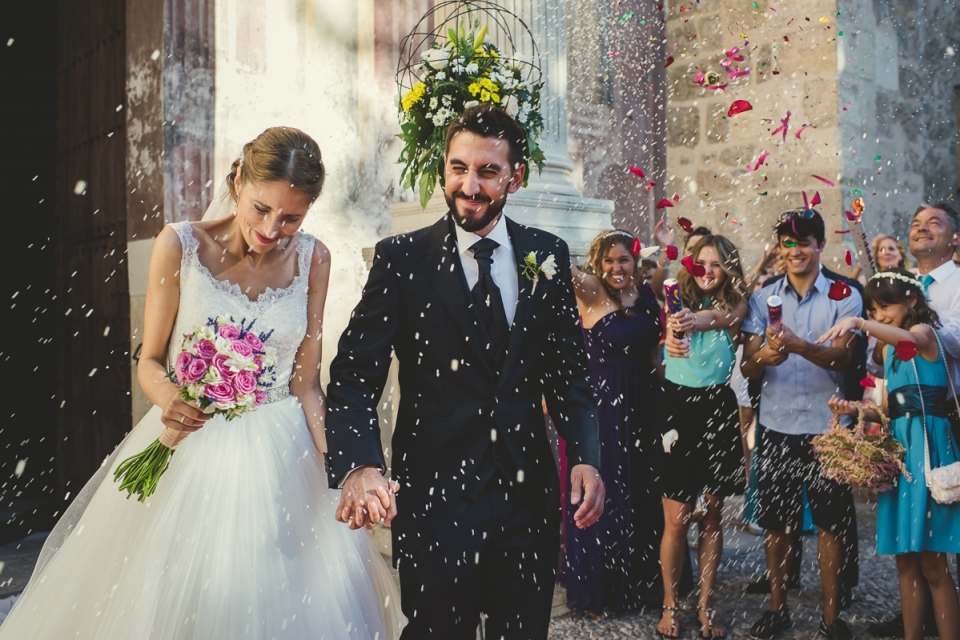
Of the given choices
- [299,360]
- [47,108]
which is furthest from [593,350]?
[47,108]

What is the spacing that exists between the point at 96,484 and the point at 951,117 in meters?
8.25

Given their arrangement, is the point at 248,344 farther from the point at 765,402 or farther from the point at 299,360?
the point at 765,402

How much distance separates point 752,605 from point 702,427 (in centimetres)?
102

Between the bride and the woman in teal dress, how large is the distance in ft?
7.18

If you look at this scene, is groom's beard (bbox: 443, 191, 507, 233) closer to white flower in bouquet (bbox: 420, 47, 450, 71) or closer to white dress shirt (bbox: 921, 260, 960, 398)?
white flower in bouquet (bbox: 420, 47, 450, 71)

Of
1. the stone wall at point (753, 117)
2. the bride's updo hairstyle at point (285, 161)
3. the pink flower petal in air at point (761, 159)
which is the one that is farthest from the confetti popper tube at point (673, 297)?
the pink flower petal in air at point (761, 159)

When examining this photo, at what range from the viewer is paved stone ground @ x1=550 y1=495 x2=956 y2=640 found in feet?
12.7

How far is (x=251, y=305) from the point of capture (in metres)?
2.71

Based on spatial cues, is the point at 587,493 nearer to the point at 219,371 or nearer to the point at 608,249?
the point at 219,371

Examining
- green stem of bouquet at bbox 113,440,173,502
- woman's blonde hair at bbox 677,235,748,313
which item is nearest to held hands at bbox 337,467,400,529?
green stem of bouquet at bbox 113,440,173,502

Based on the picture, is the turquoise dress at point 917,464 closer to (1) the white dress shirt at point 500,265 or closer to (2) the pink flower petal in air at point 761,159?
(1) the white dress shirt at point 500,265

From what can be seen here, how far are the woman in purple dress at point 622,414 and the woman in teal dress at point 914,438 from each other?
96 cm

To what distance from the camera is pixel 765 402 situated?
4.02 m

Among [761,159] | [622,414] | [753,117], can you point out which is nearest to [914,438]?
[622,414]
